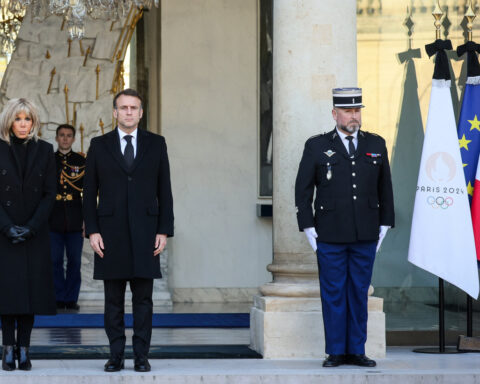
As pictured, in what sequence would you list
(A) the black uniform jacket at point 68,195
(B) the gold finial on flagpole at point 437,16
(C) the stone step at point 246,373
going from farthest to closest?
(A) the black uniform jacket at point 68,195
(B) the gold finial on flagpole at point 437,16
(C) the stone step at point 246,373

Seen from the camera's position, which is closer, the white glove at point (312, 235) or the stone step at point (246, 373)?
the stone step at point (246, 373)

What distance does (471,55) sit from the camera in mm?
9695

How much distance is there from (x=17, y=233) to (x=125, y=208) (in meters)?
0.72

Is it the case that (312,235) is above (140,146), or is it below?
below

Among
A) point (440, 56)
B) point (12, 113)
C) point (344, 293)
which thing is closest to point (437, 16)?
point (440, 56)

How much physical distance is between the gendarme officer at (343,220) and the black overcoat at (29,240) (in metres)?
1.73

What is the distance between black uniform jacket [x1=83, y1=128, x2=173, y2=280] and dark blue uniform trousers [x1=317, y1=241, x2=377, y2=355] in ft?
3.74

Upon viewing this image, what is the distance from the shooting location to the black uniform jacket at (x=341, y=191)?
8.30 meters

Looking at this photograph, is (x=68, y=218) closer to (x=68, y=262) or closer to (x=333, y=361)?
(x=68, y=262)

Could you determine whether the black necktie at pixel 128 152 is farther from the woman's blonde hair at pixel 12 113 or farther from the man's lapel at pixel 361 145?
the man's lapel at pixel 361 145

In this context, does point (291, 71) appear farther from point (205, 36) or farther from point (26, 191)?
point (205, 36)

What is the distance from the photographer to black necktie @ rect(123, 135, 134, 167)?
8.05 meters

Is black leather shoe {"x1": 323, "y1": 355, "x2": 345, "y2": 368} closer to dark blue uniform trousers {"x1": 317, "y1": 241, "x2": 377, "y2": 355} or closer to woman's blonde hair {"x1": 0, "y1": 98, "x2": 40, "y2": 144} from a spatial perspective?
dark blue uniform trousers {"x1": 317, "y1": 241, "x2": 377, "y2": 355}

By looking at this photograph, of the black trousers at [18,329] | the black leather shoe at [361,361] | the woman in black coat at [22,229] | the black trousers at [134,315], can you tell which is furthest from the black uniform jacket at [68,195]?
the black leather shoe at [361,361]
